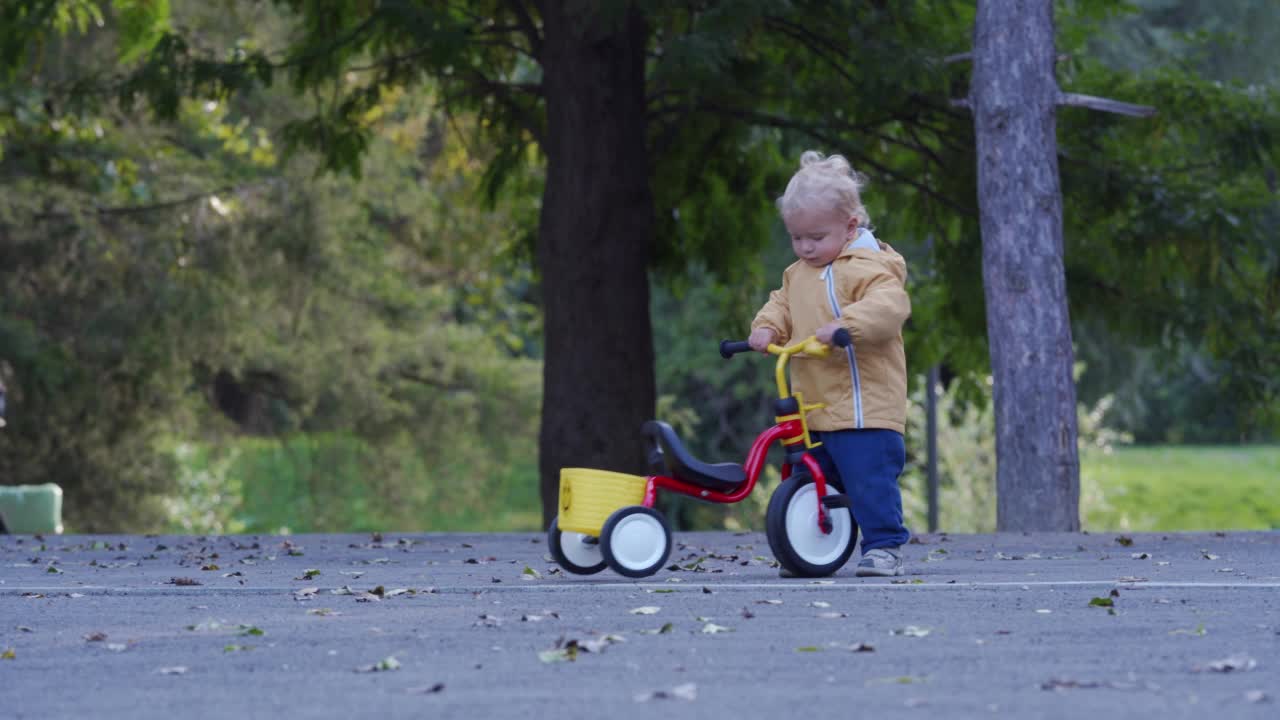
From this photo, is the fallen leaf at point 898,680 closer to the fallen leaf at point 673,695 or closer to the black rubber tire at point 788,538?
the fallen leaf at point 673,695

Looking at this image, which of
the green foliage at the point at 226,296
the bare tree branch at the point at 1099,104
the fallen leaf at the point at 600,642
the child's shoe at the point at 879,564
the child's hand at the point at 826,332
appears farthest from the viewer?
the green foliage at the point at 226,296

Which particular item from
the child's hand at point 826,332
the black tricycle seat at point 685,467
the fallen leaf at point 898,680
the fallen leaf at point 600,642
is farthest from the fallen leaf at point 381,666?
the child's hand at point 826,332

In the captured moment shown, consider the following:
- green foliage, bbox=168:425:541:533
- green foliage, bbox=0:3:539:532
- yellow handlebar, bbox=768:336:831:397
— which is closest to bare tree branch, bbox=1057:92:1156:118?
yellow handlebar, bbox=768:336:831:397

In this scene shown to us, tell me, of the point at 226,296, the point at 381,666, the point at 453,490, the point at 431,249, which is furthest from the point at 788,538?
the point at 453,490

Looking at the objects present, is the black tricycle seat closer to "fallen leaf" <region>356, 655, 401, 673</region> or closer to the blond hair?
the blond hair

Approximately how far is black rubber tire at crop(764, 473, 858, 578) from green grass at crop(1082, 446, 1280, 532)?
1190 inches

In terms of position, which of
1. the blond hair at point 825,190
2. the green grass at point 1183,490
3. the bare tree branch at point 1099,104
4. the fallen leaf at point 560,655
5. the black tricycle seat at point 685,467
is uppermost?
the bare tree branch at point 1099,104

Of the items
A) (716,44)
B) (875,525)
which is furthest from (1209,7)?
(875,525)

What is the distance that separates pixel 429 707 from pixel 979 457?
108 feet

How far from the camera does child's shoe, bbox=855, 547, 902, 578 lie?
309 inches

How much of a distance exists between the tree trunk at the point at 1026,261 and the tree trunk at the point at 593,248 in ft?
10.2

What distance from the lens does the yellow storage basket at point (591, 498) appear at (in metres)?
7.73

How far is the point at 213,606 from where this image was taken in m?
6.95

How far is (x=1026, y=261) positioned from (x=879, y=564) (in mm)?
5171
